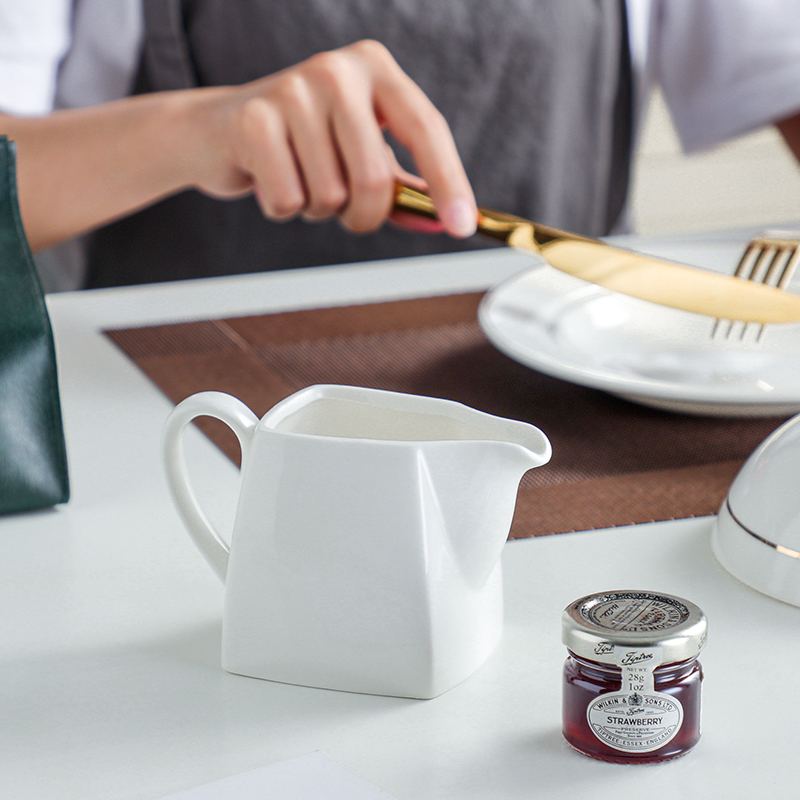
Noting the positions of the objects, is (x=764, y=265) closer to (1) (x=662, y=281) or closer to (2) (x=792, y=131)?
(1) (x=662, y=281)

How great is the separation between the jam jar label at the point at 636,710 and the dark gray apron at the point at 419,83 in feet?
3.04

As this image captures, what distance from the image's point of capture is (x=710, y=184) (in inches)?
107

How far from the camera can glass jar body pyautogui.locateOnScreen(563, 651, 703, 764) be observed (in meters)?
0.27

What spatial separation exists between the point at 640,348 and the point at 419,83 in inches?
25.3

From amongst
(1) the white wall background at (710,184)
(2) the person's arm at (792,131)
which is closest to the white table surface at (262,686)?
(2) the person's arm at (792,131)

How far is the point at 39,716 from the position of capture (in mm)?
305

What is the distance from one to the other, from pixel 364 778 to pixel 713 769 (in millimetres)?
92

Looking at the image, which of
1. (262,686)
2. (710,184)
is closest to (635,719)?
(262,686)

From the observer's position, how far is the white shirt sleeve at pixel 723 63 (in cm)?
109

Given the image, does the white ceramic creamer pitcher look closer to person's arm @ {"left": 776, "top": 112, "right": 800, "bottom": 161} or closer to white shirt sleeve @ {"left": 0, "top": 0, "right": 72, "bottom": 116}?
white shirt sleeve @ {"left": 0, "top": 0, "right": 72, "bottom": 116}

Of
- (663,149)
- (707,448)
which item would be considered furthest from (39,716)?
(663,149)

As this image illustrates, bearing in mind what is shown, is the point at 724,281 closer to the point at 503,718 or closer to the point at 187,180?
the point at 503,718

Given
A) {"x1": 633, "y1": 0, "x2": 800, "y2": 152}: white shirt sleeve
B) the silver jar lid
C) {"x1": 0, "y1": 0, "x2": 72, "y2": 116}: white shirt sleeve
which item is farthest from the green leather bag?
{"x1": 633, "y1": 0, "x2": 800, "y2": 152}: white shirt sleeve

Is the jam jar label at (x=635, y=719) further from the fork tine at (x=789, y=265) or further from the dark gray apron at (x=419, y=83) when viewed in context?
the dark gray apron at (x=419, y=83)
